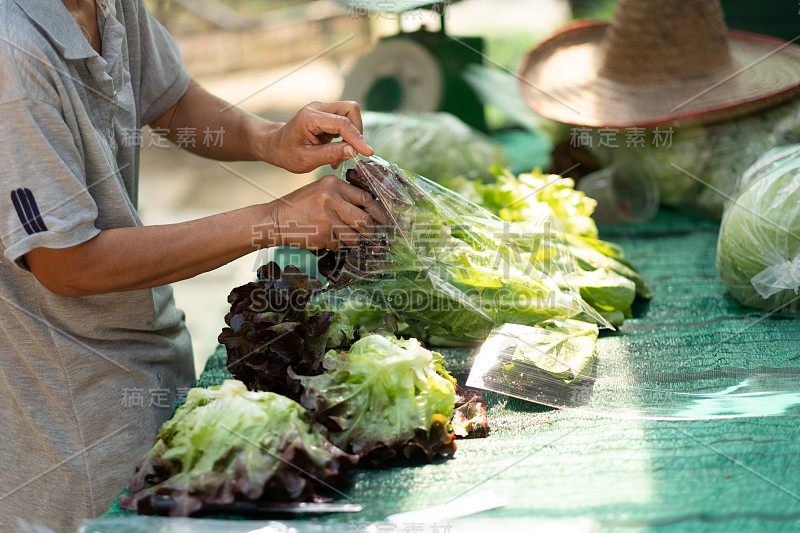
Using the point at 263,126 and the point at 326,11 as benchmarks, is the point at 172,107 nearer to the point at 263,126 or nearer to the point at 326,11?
the point at 263,126

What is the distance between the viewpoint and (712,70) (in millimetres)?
3172

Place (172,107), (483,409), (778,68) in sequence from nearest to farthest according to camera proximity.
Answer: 1. (483,409)
2. (172,107)
3. (778,68)

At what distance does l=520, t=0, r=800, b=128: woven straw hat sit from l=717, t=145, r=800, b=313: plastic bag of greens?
2.35 feet

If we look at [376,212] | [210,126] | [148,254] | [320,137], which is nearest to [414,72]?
[210,126]

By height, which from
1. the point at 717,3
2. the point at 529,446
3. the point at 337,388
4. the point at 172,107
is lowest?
the point at 529,446

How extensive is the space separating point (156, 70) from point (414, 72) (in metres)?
2.29

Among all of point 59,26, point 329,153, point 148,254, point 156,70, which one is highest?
point 59,26

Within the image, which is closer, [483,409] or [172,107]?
[483,409]

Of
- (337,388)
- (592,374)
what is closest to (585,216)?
(592,374)

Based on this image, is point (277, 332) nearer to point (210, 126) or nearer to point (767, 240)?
point (210, 126)

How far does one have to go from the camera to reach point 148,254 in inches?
59.7

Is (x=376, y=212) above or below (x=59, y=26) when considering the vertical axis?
below

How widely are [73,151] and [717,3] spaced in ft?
9.64

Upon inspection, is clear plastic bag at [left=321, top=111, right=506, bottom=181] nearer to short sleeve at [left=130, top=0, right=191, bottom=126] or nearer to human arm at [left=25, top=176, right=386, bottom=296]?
short sleeve at [left=130, top=0, right=191, bottom=126]
